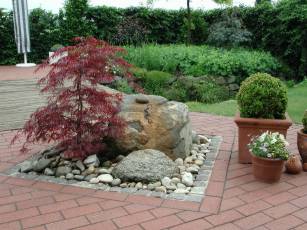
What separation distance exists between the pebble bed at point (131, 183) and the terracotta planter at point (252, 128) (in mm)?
367

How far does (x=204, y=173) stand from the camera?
3969 mm

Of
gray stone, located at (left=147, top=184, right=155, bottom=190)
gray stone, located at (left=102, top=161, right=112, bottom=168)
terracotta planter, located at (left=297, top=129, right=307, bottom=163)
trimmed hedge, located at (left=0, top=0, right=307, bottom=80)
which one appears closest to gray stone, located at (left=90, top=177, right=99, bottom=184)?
gray stone, located at (left=102, top=161, right=112, bottom=168)

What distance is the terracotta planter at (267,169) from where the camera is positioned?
12.0ft

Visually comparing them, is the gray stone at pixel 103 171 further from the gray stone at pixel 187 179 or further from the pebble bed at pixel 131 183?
the gray stone at pixel 187 179

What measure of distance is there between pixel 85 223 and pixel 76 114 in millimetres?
1367

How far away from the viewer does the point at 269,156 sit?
3639 millimetres

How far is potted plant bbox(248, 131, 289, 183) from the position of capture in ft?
11.9

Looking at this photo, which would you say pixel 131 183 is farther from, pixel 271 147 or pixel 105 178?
pixel 271 147

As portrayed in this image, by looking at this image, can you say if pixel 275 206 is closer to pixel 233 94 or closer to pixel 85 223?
pixel 85 223

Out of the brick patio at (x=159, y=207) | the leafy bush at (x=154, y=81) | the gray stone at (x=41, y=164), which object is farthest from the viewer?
the leafy bush at (x=154, y=81)

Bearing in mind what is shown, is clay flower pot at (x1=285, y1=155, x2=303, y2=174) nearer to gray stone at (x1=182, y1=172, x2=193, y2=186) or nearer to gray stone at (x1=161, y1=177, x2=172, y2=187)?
gray stone at (x1=182, y1=172, x2=193, y2=186)

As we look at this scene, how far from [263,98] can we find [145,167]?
1.39 meters

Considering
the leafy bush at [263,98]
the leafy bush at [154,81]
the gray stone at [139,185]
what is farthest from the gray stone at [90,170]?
the leafy bush at [154,81]

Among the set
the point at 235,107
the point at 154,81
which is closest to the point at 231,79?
the point at 154,81
